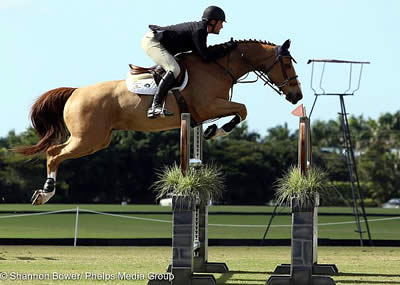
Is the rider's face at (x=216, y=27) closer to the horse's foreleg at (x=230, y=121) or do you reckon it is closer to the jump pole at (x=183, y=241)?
the horse's foreleg at (x=230, y=121)

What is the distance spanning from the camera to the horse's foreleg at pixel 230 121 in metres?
9.39

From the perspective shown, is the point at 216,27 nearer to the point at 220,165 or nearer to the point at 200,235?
the point at 200,235

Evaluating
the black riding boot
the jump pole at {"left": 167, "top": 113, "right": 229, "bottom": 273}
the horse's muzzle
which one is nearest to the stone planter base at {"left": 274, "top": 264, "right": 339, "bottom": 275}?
the jump pole at {"left": 167, "top": 113, "right": 229, "bottom": 273}

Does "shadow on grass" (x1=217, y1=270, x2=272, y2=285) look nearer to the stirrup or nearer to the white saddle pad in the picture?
the stirrup

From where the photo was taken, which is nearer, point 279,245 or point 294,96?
point 294,96

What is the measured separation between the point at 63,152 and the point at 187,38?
2.00 m

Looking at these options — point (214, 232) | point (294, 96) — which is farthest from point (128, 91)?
point (214, 232)

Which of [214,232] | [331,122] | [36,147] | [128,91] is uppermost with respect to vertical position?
[331,122]

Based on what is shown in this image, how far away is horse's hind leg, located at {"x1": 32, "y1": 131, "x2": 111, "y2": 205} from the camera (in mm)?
9594

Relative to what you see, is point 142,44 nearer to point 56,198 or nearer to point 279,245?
point 279,245

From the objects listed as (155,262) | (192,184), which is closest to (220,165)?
(155,262)

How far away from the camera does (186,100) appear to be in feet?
30.9

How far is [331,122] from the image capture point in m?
70.1

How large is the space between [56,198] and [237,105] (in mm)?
41929
